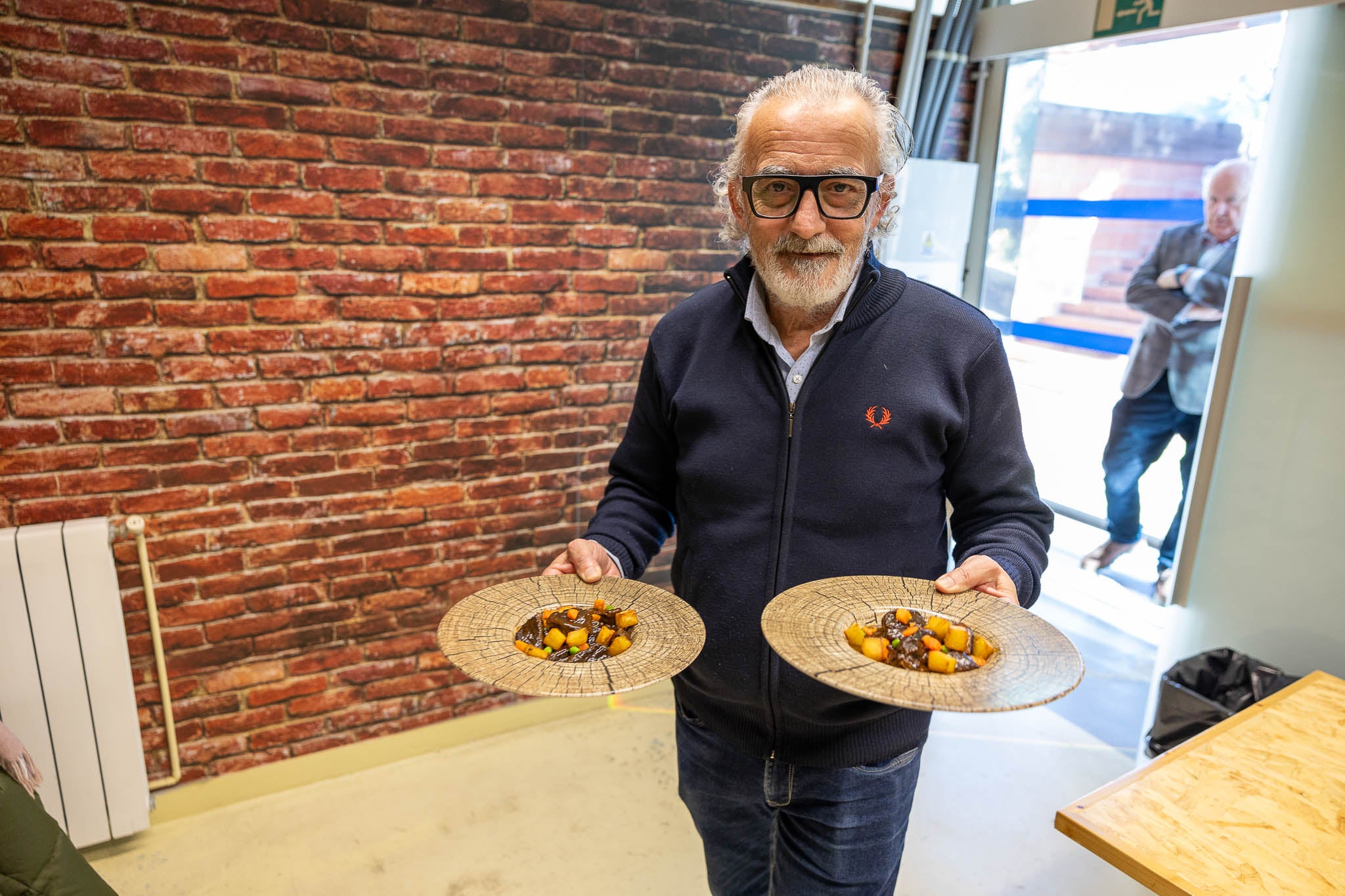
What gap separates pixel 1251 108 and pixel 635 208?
1.87m

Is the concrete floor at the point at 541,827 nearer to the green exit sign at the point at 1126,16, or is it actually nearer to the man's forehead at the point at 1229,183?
the man's forehead at the point at 1229,183

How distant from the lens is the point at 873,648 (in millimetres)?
1136

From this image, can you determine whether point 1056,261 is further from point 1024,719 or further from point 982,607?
point 982,607

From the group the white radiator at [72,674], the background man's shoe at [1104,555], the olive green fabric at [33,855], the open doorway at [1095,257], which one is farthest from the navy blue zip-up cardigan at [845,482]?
the background man's shoe at [1104,555]

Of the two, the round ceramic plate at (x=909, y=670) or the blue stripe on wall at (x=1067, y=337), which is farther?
the blue stripe on wall at (x=1067, y=337)

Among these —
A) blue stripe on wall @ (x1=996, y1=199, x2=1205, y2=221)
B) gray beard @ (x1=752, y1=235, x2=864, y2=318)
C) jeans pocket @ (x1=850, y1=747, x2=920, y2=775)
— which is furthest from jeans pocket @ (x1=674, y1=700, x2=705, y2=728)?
blue stripe on wall @ (x1=996, y1=199, x2=1205, y2=221)

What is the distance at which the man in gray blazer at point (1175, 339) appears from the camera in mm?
2537

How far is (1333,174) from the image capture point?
7.00 feet

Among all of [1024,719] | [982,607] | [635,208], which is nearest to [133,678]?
[635,208]

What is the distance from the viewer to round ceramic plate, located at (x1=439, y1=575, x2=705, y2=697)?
108cm

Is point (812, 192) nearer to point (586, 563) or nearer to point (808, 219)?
point (808, 219)

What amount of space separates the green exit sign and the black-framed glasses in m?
1.80

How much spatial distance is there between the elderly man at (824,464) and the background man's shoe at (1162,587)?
185 centimetres

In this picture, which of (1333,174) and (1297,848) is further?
(1333,174)
